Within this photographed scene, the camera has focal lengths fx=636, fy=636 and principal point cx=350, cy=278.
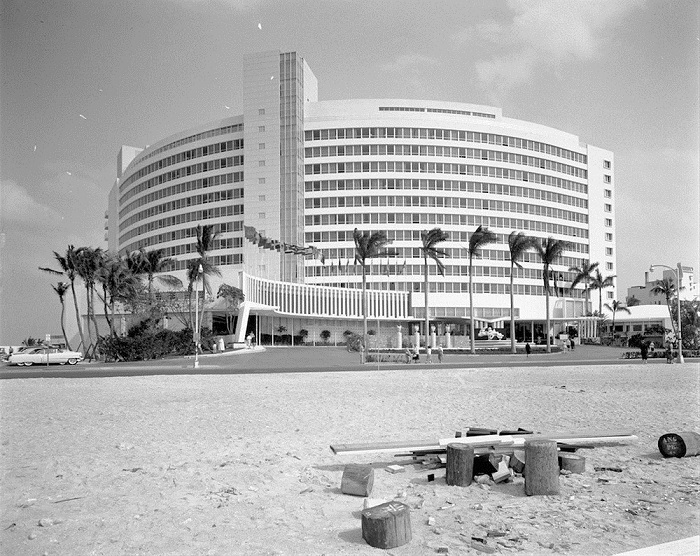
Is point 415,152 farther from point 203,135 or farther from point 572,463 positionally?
point 572,463

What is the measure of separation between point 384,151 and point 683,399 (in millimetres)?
81218

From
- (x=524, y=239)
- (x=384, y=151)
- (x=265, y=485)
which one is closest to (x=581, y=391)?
(x=265, y=485)

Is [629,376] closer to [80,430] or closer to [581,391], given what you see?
[581,391]

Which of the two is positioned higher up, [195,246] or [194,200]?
[194,200]

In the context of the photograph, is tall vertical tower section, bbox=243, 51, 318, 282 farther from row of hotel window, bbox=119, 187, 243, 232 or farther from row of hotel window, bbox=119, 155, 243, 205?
row of hotel window, bbox=119, 155, 243, 205

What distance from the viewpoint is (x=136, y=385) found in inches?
970

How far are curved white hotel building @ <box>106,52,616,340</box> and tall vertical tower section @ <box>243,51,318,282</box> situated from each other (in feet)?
0.56

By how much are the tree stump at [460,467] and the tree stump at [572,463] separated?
1.69 meters

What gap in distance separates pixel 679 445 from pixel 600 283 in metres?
97.6

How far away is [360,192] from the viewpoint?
95.6 metres

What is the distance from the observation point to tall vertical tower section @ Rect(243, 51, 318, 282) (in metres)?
95.4

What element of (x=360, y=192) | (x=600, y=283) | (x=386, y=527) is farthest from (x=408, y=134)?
(x=386, y=527)

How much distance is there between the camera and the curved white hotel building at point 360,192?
314 ft

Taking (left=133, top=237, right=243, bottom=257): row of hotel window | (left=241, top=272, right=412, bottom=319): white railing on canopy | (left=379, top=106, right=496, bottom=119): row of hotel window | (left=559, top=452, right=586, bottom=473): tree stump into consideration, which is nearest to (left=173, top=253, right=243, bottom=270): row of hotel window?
(left=133, top=237, right=243, bottom=257): row of hotel window
